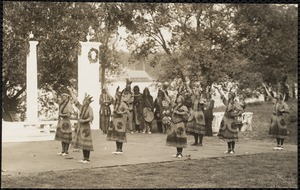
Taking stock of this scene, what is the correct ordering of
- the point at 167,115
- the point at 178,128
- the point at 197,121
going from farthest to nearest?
the point at 197,121 < the point at 167,115 < the point at 178,128

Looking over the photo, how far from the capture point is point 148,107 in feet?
60.4

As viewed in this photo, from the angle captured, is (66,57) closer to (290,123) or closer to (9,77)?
(9,77)

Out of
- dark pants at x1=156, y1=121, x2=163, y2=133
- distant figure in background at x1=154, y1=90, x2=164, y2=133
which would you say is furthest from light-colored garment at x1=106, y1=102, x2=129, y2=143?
dark pants at x1=156, y1=121, x2=163, y2=133

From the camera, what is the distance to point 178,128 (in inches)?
484

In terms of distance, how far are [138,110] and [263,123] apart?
7143 millimetres

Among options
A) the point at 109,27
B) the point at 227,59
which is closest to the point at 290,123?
the point at 227,59

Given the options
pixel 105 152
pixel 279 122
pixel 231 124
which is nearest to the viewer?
pixel 105 152

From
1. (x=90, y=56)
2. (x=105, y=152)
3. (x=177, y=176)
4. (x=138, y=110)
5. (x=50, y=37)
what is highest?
(x=50, y=37)

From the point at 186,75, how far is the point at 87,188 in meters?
15.7

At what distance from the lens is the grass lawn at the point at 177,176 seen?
8.70 metres

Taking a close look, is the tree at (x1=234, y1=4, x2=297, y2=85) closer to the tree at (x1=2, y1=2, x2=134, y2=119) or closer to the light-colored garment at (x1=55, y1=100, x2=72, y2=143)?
the tree at (x1=2, y1=2, x2=134, y2=119)

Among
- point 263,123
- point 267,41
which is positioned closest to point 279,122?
point 263,123

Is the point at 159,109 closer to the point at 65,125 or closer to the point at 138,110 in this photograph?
the point at 138,110

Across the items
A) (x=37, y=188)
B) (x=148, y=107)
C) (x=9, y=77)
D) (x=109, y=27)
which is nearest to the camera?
(x=37, y=188)
